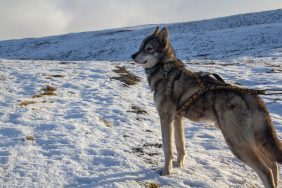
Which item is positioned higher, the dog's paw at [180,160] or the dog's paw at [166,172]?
the dog's paw at [180,160]

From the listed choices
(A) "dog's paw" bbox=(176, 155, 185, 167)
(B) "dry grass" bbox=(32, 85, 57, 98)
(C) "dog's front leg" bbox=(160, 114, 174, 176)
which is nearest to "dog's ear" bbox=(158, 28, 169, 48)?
(C) "dog's front leg" bbox=(160, 114, 174, 176)

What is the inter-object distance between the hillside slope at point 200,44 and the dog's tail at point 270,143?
28.9 meters

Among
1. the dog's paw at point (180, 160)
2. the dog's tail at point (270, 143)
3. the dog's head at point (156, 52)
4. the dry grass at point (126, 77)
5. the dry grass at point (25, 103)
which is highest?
the dry grass at point (126, 77)

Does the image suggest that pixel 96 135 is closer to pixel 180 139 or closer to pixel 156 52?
pixel 180 139

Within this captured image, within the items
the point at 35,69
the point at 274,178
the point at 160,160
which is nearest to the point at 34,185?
the point at 160,160

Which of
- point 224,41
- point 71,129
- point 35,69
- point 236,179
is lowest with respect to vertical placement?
point 236,179

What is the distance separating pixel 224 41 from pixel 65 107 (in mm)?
36084

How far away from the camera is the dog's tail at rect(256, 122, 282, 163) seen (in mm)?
6188

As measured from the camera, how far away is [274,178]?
6949mm

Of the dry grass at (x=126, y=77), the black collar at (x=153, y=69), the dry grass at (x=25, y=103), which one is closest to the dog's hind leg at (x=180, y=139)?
the black collar at (x=153, y=69)

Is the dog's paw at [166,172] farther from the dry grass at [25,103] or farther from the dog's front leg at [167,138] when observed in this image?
the dry grass at [25,103]

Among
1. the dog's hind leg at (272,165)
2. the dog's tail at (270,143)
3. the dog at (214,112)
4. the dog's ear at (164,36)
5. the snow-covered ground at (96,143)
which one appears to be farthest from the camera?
the dog's ear at (164,36)

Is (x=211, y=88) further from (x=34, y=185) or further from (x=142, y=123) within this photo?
(x=142, y=123)

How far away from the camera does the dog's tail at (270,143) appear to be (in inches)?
244
